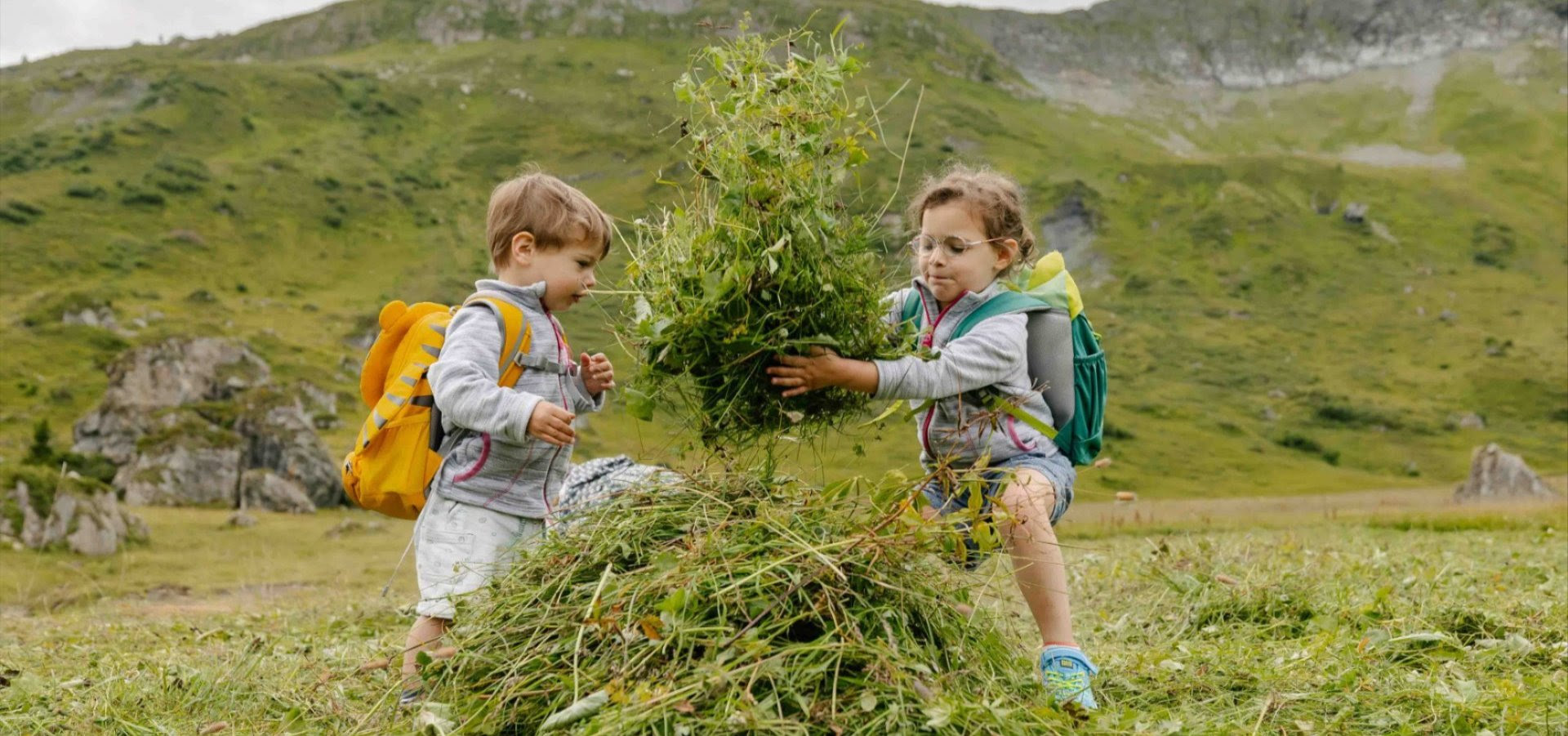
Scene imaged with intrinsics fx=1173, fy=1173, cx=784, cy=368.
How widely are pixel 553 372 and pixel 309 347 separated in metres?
89.8

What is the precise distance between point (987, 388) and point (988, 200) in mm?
841

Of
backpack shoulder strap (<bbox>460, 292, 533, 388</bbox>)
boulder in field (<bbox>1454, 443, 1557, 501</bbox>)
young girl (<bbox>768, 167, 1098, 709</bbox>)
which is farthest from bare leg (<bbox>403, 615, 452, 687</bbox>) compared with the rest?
boulder in field (<bbox>1454, 443, 1557, 501</bbox>)

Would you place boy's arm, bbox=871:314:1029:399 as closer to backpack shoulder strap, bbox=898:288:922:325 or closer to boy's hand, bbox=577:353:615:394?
backpack shoulder strap, bbox=898:288:922:325

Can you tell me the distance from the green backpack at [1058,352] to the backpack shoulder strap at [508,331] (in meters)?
1.74

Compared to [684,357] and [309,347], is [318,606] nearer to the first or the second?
[684,357]

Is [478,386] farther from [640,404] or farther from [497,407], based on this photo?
[640,404]

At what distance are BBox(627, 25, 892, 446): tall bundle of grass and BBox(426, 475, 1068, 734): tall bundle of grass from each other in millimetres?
431

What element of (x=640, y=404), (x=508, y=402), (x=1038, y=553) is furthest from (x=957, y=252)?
(x=508, y=402)

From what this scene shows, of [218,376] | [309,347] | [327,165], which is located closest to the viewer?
[218,376]

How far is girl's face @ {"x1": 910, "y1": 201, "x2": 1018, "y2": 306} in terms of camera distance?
524 centimetres

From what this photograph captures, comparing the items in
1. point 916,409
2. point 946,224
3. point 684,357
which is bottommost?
point 916,409

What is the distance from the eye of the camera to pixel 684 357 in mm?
4316

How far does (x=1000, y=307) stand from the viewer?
5234 millimetres

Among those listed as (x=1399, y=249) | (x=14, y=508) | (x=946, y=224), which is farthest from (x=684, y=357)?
(x=1399, y=249)
